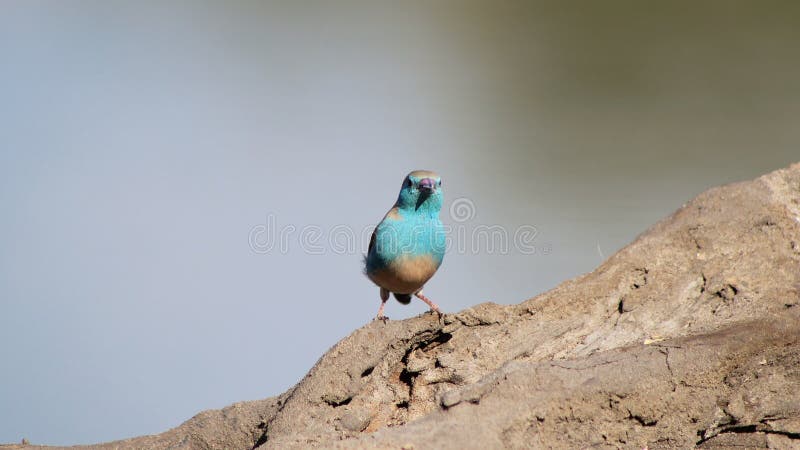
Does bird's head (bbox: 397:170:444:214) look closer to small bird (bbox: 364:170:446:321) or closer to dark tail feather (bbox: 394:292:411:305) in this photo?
small bird (bbox: 364:170:446:321)

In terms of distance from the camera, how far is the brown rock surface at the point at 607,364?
332cm

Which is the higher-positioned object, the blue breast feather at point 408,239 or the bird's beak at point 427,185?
the bird's beak at point 427,185

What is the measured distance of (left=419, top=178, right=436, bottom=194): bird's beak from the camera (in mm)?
5689

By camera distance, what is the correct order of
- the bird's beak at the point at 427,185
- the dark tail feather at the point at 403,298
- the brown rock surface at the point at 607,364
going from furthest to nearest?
the dark tail feather at the point at 403,298, the bird's beak at the point at 427,185, the brown rock surface at the point at 607,364

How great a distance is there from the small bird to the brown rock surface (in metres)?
1.45

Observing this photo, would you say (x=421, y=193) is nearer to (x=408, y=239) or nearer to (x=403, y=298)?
(x=408, y=239)

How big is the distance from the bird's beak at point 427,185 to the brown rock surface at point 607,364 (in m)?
1.54

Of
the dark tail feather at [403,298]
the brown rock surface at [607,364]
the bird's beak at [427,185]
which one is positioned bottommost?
the brown rock surface at [607,364]

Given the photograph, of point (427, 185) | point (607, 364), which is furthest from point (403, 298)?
point (607, 364)

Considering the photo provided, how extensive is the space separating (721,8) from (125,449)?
585 inches

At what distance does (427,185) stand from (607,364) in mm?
2427

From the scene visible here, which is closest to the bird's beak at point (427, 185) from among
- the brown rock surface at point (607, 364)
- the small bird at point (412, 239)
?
the small bird at point (412, 239)

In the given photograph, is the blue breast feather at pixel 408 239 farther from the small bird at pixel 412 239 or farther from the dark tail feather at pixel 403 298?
the dark tail feather at pixel 403 298

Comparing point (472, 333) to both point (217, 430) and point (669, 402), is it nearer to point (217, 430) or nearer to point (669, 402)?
point (669, 402)
